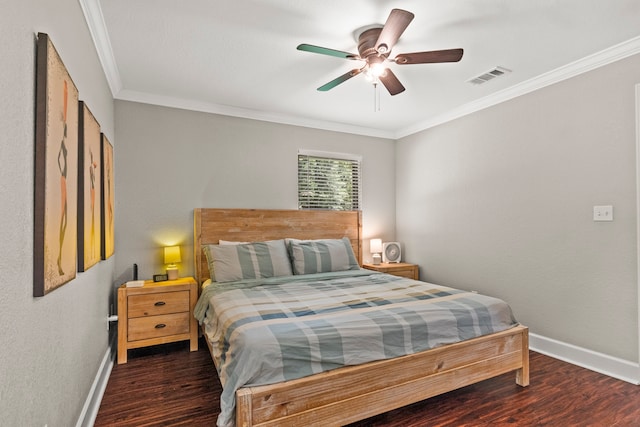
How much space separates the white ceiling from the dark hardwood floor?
2442mm

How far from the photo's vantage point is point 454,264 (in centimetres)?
404

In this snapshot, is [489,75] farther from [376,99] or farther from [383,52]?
[383,52]

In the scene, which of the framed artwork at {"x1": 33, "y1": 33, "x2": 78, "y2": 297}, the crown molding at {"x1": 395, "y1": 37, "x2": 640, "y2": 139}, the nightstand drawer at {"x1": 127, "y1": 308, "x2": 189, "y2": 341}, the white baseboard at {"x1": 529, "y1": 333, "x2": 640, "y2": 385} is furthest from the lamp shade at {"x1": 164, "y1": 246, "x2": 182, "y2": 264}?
the white baseboard at {"x1": 529, "y1": 333, "x2": 640, "y2": 385}

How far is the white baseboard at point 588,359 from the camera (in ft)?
8.29

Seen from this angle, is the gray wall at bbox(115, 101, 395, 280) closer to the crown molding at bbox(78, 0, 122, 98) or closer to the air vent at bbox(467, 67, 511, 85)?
the crown molding at bbox(78, 0, 122, 98)

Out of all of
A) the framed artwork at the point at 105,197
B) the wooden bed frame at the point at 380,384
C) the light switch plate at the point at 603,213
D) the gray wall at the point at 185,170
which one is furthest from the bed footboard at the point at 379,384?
the gray wall at the point at 185,170

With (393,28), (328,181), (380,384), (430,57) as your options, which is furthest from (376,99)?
(380,384)

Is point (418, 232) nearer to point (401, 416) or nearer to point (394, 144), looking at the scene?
point (394, 144)

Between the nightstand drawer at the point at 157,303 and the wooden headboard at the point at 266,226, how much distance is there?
1.39 ft

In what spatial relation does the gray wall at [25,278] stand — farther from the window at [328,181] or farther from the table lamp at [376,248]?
the table lamp at [376,248]

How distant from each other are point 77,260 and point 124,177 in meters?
1.84

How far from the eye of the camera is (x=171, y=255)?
11.1 ft

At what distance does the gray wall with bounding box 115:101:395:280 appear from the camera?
3404mm

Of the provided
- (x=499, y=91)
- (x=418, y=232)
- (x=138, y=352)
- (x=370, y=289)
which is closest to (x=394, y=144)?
(x=418, y=232)
